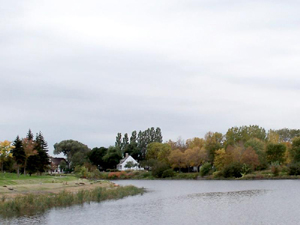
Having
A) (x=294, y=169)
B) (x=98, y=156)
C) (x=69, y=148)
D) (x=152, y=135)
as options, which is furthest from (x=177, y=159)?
(x=69, y=148)

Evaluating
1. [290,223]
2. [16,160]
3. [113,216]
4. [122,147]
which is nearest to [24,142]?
[16,160]

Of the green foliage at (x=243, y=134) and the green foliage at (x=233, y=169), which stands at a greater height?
the green foliage at (x=243, y=134)

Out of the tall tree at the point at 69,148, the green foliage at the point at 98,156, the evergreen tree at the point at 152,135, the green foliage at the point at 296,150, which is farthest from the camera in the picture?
the tall tree at the point at 69,148

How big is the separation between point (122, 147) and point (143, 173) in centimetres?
4454

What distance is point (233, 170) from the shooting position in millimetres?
100875

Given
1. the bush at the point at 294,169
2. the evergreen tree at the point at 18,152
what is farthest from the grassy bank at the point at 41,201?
the bush at the point at 294,169

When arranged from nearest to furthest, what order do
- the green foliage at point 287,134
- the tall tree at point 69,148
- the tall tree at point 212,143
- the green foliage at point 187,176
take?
1. the green foliage at point 187,176
2. the tall tree at point 212,143
3. the green foliage at point 287,134
4. the tall tree at point 69,148

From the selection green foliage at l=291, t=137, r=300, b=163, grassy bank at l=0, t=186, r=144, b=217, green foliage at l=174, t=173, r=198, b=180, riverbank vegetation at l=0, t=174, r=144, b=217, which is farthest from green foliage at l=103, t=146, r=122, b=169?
grassy bank at l=0, t=186, r=144, b=217

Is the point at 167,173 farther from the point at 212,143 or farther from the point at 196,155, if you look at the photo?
the point at 212,143

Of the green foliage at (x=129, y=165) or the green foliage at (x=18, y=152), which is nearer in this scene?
the green foliage at (x=18, y=152)

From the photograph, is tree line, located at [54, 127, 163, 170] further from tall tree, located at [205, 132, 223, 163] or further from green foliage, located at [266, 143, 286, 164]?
green foliage, located at [266, 143, 286, 164]

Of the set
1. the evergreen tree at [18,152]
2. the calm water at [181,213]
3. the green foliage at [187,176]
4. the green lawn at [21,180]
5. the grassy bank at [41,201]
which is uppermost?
the evergreen tree at [18,152]

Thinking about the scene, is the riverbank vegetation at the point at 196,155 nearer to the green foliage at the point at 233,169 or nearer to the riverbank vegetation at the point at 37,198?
the green foliage at the point at 233,169

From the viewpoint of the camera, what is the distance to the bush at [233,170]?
330 ft
